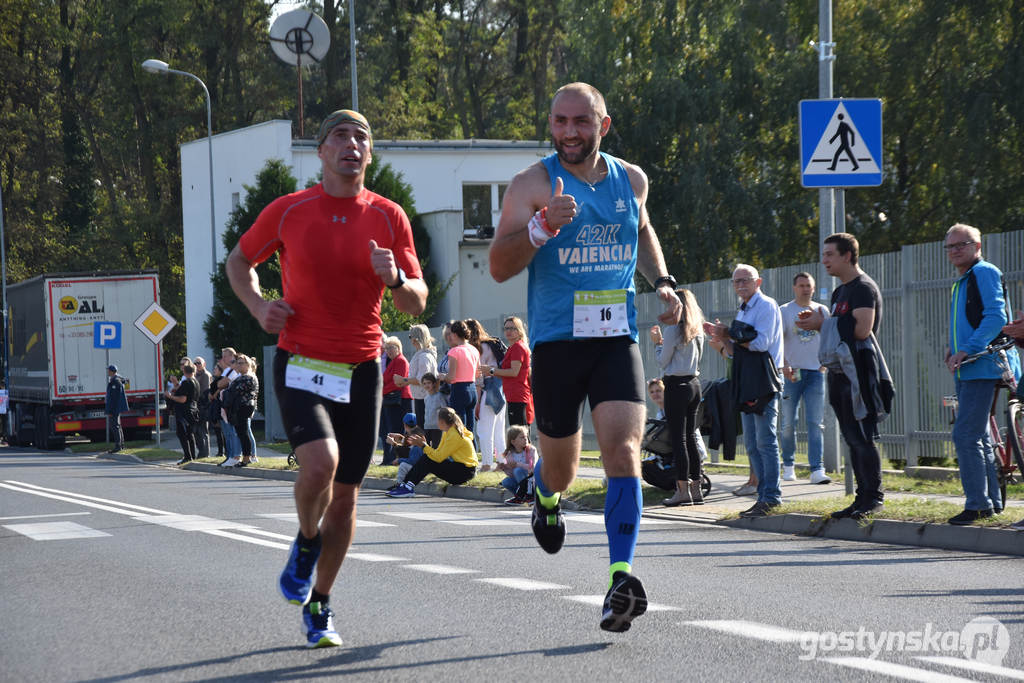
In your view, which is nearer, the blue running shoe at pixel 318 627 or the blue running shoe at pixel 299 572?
the blue running shoe at pixel 299 572

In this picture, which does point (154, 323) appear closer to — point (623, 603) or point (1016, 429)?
point (1016, 429)

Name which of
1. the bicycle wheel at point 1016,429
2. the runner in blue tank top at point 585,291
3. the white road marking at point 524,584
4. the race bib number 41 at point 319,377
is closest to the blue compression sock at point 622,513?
the runner in blue tank top at point 585,291

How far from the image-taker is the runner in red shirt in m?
5.90

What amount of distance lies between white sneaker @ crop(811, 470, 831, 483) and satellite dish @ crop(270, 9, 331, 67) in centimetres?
3439

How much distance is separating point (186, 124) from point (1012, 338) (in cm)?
4798

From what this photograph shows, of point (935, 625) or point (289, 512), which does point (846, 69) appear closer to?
point (289, 512)

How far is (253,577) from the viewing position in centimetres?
874

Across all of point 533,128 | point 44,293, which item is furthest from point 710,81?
point 533,128

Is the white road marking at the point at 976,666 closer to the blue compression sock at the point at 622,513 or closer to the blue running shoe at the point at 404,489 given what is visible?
the blue compression sock at the point at 622,513

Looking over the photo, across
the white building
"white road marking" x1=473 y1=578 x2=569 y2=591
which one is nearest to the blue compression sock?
"white road marking" x1=473 y1=578 x2=569 y2=591

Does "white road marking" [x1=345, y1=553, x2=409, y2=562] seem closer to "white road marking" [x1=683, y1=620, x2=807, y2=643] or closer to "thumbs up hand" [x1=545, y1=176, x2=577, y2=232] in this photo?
"white road marking" [x1=683, y1=620, x2=807, y2=643]

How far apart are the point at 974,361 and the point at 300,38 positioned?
39049 millimetres

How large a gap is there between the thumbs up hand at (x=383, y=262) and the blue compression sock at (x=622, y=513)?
1.20 metres

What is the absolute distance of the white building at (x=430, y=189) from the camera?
135 ft
